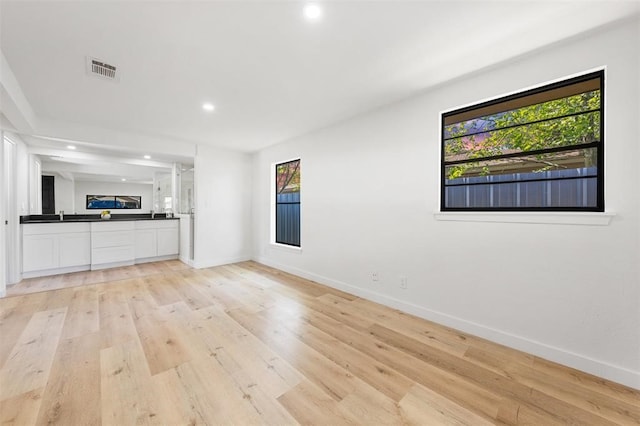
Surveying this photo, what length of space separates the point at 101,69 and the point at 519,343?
429 centimetres

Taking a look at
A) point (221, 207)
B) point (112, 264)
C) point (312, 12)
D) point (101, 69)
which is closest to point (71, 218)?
point (112, 264)

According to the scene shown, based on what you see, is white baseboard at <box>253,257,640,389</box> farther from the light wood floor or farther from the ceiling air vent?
the ceiling air vent

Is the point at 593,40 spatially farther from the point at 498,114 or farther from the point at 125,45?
the point at 125,45

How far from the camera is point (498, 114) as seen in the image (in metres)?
2.23

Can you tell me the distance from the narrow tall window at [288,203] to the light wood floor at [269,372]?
1.83 m

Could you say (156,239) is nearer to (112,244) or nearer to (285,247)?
(112,244)

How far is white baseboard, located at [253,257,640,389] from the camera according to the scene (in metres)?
1.65

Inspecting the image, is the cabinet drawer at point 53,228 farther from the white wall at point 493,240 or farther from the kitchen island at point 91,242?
the white wall at point 493,240

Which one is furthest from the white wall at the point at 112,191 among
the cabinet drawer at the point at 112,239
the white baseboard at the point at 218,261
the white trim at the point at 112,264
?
the white baseboard at the point at 218,261

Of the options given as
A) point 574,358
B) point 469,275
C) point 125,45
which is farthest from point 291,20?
point 574,358

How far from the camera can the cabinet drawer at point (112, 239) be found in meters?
4.40

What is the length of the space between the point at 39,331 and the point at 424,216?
12.8 feet

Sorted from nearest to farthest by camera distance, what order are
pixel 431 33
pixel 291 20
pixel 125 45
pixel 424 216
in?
pixel 291 20 < pixel 431 33 < pixel 125 45 < pixel 424 216

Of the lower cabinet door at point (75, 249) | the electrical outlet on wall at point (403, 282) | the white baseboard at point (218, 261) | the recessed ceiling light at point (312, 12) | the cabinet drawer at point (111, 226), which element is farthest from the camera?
the white baseboard at point (218, 261)
